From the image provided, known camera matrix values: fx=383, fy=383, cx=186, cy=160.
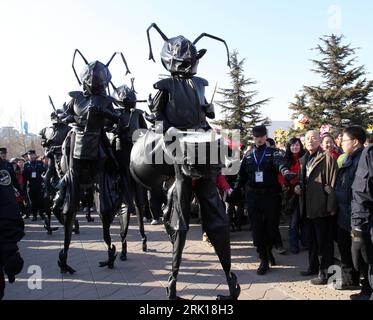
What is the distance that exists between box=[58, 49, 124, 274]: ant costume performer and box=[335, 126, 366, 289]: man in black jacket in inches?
110

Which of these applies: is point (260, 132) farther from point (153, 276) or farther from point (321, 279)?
point (153, 276)

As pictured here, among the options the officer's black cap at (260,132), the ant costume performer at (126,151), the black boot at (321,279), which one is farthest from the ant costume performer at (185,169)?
the ant costume performer at (126,151)

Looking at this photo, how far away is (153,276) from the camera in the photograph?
475cm

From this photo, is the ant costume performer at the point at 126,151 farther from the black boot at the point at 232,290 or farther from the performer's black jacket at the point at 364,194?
the performer's black jacket at the point at 364,194

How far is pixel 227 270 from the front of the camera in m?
3.61

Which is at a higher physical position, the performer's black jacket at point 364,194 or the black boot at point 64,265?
the performer's black jacket at point 364,194

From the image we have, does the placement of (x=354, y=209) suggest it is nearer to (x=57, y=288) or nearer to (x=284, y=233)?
(x=57, y=288)

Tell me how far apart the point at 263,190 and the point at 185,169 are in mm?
2062

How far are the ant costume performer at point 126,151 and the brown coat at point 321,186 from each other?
2476 mm

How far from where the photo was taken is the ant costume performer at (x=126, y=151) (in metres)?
5.51

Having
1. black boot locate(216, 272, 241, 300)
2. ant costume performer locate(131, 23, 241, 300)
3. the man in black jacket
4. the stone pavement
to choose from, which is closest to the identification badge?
the man in black jacket

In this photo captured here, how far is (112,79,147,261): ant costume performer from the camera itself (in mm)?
5512
